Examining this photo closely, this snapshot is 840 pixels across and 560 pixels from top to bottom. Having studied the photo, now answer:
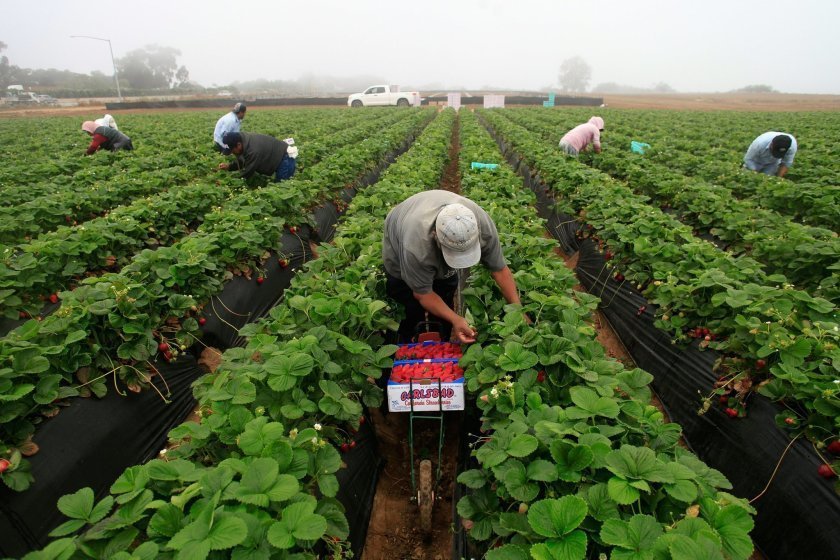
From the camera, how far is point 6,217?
5.54m

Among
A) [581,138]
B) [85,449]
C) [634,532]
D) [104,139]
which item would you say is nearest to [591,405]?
[634,532]

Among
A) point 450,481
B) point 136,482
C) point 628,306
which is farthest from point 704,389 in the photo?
point 136,482

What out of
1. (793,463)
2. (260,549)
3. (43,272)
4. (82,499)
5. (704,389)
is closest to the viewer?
(260,549)

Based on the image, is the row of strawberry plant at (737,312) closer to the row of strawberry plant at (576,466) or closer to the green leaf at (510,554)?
the row of strawberry plant at (576,466)

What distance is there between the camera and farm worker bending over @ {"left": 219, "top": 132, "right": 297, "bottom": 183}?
24.4 ft

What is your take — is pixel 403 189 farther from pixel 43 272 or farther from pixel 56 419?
pixel 56 419

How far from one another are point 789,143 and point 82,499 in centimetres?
1089

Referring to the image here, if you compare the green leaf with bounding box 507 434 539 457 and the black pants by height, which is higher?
the green leaf with bounding box 507 434 539 457

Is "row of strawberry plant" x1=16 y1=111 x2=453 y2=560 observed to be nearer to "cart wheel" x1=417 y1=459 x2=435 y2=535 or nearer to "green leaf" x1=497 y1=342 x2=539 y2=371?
"cart wheel" x1=417 y1=459 x2=435 y2=535

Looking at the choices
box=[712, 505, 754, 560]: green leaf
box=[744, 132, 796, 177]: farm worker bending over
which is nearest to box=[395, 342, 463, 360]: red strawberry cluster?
box=[712, 505, 754, 560]: green leaf

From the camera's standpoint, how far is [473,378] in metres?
2.51

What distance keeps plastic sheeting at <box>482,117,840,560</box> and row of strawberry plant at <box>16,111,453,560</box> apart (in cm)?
254

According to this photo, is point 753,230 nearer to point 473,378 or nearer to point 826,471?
point 826,471

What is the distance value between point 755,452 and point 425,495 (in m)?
2.25
